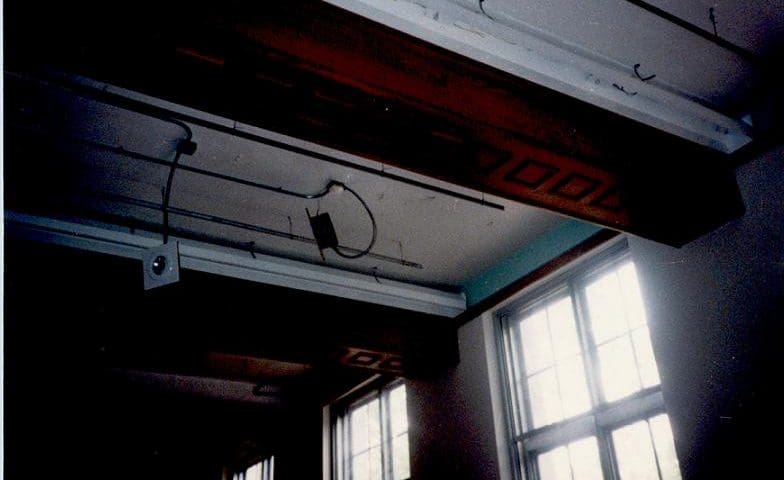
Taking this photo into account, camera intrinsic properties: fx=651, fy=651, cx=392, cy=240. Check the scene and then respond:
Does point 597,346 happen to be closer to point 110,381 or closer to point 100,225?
point 100,225

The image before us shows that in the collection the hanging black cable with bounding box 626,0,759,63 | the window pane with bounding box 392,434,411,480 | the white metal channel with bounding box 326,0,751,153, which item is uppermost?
the hanging black cable with bounding box 626,0,759,63

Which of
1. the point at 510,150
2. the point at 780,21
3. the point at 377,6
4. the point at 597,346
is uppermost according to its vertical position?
the point at 780,21

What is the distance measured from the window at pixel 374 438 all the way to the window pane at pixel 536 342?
1754mm

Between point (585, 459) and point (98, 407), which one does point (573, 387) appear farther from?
point (98, 407)

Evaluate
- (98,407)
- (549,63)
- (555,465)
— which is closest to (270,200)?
(549,63)

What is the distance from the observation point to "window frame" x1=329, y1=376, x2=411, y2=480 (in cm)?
688

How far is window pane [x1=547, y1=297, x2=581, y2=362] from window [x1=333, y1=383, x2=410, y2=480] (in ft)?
6.92

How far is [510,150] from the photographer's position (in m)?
3.42

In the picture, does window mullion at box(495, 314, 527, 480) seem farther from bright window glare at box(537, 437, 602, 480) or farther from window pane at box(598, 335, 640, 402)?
window pane at box(598, 335, 640, 402)

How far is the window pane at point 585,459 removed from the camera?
467 cm

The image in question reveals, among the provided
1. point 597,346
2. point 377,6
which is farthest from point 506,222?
point 377,6

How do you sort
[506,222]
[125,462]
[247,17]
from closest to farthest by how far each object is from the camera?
1. [247,17]
2. [506,222]
3. [125,462]

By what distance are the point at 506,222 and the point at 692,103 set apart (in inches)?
70.9

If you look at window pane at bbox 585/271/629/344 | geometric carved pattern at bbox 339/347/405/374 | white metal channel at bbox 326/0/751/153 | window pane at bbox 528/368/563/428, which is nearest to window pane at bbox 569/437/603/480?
window pane at bbox 528/368/563/428
